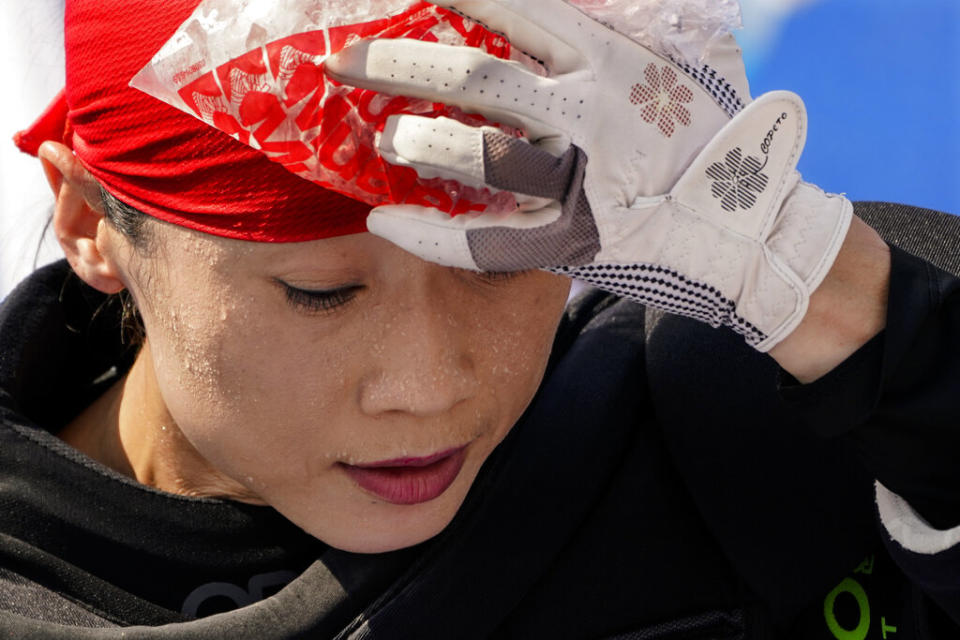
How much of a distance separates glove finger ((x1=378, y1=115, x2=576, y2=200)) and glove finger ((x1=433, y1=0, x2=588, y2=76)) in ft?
0.29

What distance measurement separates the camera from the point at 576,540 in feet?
4.29

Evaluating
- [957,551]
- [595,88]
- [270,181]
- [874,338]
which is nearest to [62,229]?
[270,181]

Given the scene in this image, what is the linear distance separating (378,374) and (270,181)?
0.65 ft

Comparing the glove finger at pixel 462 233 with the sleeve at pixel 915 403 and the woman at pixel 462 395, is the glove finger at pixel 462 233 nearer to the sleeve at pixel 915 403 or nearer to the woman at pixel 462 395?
the woman at pixel 462 395

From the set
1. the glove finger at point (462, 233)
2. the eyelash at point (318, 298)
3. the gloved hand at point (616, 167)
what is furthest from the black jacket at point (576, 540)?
the glove finger at point (462, 233)

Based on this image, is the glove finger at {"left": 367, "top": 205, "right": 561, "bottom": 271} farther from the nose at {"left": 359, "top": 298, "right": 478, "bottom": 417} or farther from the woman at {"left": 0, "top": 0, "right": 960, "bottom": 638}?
the nose at {"left": 359, "top": 298, "right": 478, "bottom": 417}

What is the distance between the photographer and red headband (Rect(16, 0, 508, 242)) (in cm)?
98

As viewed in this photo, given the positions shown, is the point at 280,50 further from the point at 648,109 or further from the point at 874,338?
the point at 874,338

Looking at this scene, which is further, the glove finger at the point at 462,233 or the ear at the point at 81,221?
the ear at the point at 81,221

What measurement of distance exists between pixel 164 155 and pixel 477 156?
36cm

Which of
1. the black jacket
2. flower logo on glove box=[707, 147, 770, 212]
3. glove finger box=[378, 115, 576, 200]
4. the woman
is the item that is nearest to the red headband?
the woman

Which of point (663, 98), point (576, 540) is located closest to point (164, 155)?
point (663, 98)

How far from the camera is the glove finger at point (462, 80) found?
2.72 feet

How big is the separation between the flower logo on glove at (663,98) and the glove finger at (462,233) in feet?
0.40
